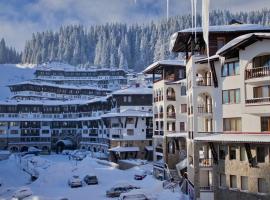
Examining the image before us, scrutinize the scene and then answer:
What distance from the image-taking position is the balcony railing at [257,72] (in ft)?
122

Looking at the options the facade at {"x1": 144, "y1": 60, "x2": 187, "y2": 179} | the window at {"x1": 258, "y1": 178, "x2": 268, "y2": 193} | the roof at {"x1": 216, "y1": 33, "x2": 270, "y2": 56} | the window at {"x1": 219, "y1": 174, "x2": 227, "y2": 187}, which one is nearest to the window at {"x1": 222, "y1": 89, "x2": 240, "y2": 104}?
the roof at {"x1": 216, "y1": 33, "x2": 270, "y2": 56}

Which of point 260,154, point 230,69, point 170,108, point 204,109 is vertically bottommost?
point 260,154

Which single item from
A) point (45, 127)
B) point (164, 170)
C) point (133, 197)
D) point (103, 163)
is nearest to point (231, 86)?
point (133, 197)

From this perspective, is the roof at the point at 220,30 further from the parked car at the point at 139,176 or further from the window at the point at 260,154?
the parked car at the point at 139,176

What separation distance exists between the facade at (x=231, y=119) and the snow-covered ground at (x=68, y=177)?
551 centimetres

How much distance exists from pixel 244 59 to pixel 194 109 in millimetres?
9029

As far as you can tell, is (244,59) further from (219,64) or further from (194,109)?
(194,109)

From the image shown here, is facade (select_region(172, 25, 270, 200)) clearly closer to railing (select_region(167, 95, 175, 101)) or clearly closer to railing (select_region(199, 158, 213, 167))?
railing (select_region(199, 158, 213, 167))

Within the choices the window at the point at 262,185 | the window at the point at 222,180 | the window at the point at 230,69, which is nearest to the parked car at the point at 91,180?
the window at the point at 222,180

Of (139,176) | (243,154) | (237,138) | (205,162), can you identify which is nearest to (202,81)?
(205,162)

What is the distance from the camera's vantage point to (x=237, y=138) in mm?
37562

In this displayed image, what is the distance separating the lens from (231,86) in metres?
41.4

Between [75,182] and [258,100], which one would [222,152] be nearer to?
[258,100]

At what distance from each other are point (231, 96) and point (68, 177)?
35935mm
